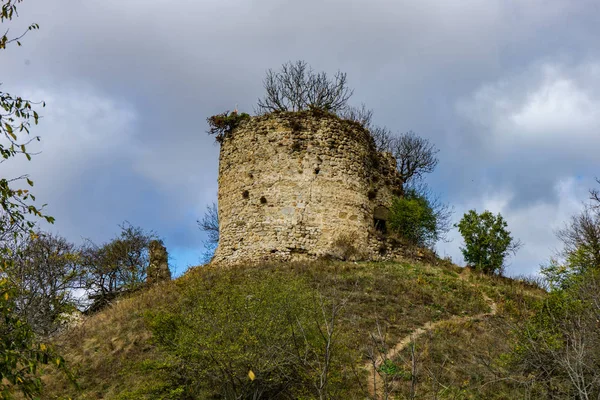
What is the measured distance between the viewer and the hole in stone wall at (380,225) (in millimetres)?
20141

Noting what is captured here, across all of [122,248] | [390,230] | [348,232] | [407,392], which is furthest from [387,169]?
[122,248]

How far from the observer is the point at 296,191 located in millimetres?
18812

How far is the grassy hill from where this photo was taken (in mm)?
9398

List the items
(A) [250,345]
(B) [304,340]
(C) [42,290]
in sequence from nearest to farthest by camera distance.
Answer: (A) [250,345]
(B) [304,340]
(C) [42,290]

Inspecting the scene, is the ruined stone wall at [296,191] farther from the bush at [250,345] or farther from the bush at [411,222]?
the bush at [250,345]

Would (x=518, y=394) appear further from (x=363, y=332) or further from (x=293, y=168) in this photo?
(x=293, y=168)

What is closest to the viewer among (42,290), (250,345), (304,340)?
(250,345)

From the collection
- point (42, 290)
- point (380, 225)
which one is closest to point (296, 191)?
point (380, 225)

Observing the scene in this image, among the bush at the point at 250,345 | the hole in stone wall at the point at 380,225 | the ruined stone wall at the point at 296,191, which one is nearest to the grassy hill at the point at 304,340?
the bush at the point at 250,345

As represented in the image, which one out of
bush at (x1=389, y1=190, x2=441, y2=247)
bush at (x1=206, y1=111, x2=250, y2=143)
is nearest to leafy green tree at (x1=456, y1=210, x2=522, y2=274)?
bush at (x1=389, y1=190, x2=441, y2=247)

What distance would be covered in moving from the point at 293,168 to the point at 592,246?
1234cm

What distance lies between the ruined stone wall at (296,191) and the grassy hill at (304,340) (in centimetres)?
171

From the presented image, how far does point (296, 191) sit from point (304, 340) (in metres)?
9.37

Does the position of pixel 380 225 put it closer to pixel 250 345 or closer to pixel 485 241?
pixel 485 241
